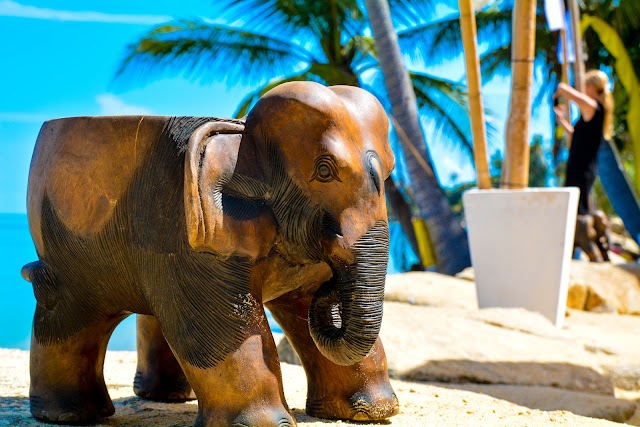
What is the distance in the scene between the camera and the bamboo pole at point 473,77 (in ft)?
19.4

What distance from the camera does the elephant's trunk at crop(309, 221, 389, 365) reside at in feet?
7.91

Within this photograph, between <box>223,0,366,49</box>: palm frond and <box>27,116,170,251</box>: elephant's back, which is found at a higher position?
<box>223,0,366,49</box>: palm frond

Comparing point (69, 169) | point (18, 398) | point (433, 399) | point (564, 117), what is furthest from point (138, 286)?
point (564, 117)

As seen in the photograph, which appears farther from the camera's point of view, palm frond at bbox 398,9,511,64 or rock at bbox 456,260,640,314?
palm frond at bbox 398,9,511,64

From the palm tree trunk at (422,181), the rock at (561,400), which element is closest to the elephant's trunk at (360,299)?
the rock at (561,400)

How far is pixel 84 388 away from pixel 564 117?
23.5 feet

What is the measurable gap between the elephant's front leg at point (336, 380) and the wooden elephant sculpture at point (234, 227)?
216 millimetres

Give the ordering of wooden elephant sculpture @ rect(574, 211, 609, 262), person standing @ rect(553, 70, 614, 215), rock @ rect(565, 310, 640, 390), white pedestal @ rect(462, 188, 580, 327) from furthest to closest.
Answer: wooden elephant sculpture @ rect(574, 211, 609, 262)
person standing @ rect(553, 70, 614, 215)
white pedestal @ rect(462, 188, 580, 327)
rock @ rect(565, 310, 640, 390)

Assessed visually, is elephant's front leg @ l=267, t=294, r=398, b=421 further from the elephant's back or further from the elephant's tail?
the elephant's tail

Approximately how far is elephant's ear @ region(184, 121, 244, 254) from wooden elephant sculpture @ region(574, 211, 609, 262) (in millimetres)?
6728

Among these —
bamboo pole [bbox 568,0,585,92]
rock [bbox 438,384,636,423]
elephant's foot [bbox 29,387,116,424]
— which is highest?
bamboo pole [bbox 568,0,585,92]

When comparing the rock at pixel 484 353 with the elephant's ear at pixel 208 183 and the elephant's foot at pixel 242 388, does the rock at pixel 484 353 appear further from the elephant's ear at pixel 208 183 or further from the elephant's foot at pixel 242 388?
the elephant's ear at pixel 208 183

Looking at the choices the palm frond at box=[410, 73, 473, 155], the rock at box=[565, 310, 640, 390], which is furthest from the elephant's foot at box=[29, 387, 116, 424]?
the palm frond at box=[410, 73, 473, 155]

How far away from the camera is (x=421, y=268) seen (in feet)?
41.9
